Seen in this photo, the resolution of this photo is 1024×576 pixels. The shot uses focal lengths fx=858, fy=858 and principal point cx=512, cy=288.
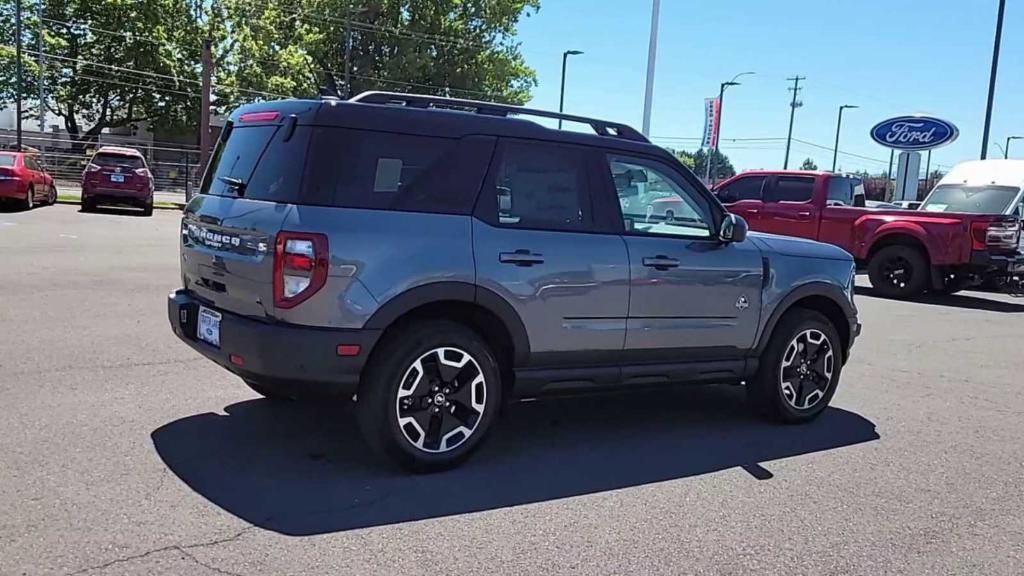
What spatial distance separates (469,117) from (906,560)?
10.3 ft

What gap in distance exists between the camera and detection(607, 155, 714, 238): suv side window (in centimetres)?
534

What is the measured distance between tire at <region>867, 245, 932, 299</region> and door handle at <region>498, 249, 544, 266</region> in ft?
38.0

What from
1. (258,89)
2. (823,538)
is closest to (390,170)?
(823,538)

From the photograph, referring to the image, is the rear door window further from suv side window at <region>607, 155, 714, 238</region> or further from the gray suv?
suv side window at <region>607, 155, 714, 238</region>

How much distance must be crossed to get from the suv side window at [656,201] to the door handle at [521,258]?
0.75m

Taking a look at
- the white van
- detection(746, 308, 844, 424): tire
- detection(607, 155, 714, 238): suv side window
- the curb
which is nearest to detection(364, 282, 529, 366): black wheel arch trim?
detection(607, 155, 714, 238): suv side window

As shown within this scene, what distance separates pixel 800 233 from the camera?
15.5m

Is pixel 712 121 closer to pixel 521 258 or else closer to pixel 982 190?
pixel 982 190

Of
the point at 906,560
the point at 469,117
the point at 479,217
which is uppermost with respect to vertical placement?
the point at 469,117

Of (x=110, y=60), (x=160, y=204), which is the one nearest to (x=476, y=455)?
(x=160, y=204)

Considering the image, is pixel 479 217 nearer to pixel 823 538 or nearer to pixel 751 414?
pixel 823 538

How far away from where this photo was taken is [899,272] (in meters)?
14.6

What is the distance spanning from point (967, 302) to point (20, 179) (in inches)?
797

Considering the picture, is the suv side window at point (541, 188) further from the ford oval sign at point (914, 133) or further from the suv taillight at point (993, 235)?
the ford oval sign at point (914, 133)
